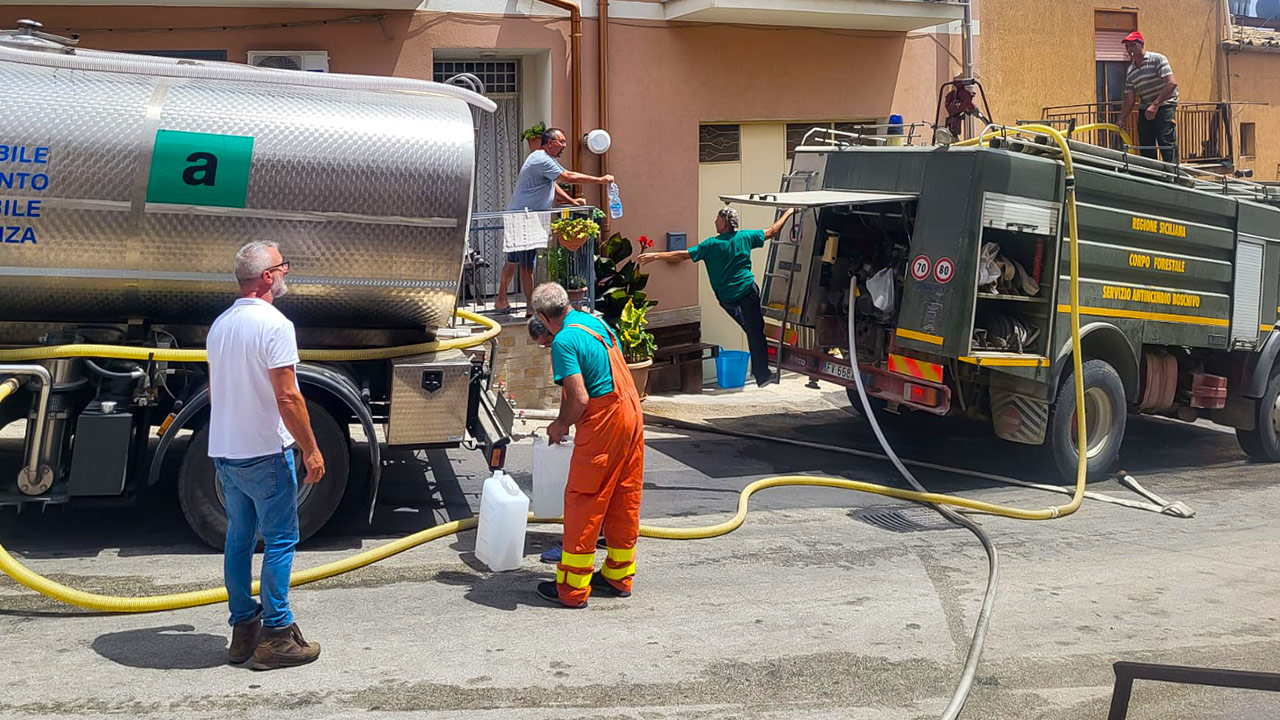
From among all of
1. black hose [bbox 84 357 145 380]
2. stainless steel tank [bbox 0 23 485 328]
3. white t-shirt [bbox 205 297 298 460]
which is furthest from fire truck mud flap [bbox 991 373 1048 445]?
black hose [bbox 84 357 145 380]

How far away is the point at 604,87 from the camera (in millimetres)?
13141

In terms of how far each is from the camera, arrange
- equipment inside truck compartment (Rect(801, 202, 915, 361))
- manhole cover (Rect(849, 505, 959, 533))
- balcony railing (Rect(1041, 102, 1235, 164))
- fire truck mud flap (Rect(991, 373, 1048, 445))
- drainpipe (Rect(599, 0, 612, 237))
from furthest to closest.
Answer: balcony railing (Rect(1041, 102, 1235, 164)), drainpipe (Rect(599, 0, 612, 237)), equipment inside truck compartment (Rect(801, 202, 915, 361)), fire truck mud flap (Rect(991, 373, 1048, 445)), manhole cover (Rect(849, 505, 959, 533))


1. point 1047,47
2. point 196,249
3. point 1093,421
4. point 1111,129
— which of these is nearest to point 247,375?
point 196,249

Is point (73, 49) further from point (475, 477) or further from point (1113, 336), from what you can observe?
point (1113, 336)

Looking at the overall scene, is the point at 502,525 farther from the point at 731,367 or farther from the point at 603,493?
the point at 731,367

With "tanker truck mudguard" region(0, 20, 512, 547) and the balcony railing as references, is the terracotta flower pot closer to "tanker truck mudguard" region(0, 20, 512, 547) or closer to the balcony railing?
"tanker truck mudguard" region(0, 20, 512, 547)

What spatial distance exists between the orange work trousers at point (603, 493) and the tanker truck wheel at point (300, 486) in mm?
1497

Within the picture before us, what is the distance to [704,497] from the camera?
8664 millimetres

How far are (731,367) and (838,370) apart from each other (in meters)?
3.59

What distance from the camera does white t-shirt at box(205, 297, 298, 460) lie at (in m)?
5.11

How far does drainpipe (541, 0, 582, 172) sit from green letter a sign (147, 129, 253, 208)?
256 inches

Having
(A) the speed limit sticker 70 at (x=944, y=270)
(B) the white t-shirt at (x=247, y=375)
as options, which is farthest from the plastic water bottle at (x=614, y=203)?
(B) the white t-shirt at (x=247, y=375)

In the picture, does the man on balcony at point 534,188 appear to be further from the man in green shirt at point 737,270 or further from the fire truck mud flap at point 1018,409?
the fire truck mud flap at point 1018,409

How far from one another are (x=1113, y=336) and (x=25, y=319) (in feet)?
24.7
